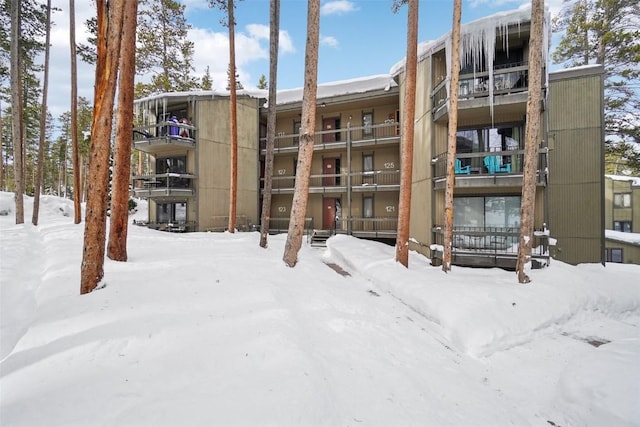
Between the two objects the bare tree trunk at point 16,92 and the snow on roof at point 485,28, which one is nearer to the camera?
the snow on roof at point 485,28

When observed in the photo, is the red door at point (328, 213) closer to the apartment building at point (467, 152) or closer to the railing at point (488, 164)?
the apartment building at point (467, 152)

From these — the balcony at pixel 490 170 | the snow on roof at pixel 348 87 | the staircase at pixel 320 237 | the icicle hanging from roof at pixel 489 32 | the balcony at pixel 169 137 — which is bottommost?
the staircase at pixel 320 237

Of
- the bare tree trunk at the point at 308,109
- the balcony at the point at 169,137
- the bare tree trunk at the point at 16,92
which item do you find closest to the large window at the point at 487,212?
the bare tree trunk at the point at 308,109

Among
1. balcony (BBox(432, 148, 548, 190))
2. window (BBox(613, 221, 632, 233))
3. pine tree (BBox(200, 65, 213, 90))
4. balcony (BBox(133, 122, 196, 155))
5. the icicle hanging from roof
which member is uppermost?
pine tree (BBox(200, 65, 213, 90))

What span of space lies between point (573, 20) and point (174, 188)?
2595 cm

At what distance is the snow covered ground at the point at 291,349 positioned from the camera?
9.61ft

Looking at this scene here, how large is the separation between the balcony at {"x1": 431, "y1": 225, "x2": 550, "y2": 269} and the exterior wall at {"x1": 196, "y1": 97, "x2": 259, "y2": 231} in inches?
462

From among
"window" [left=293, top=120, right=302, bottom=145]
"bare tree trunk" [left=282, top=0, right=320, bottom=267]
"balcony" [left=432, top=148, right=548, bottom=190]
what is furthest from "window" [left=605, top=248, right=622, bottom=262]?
"bare tree trunk" [left=282, top=0, right=320, bottom=267]

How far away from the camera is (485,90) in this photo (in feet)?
37.3

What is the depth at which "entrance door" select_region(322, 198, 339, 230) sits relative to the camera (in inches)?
742

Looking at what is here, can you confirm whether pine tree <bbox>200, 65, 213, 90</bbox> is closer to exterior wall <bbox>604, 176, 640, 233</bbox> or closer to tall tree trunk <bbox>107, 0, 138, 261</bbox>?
tall tree trunk <bbox>107, 0, 138, 261</bbox>

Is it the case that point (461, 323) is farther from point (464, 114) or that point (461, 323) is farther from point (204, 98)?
point (204, 98)

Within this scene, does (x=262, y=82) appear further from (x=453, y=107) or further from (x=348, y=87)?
(x=453, y=107)

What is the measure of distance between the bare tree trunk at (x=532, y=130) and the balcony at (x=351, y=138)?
7.76m
